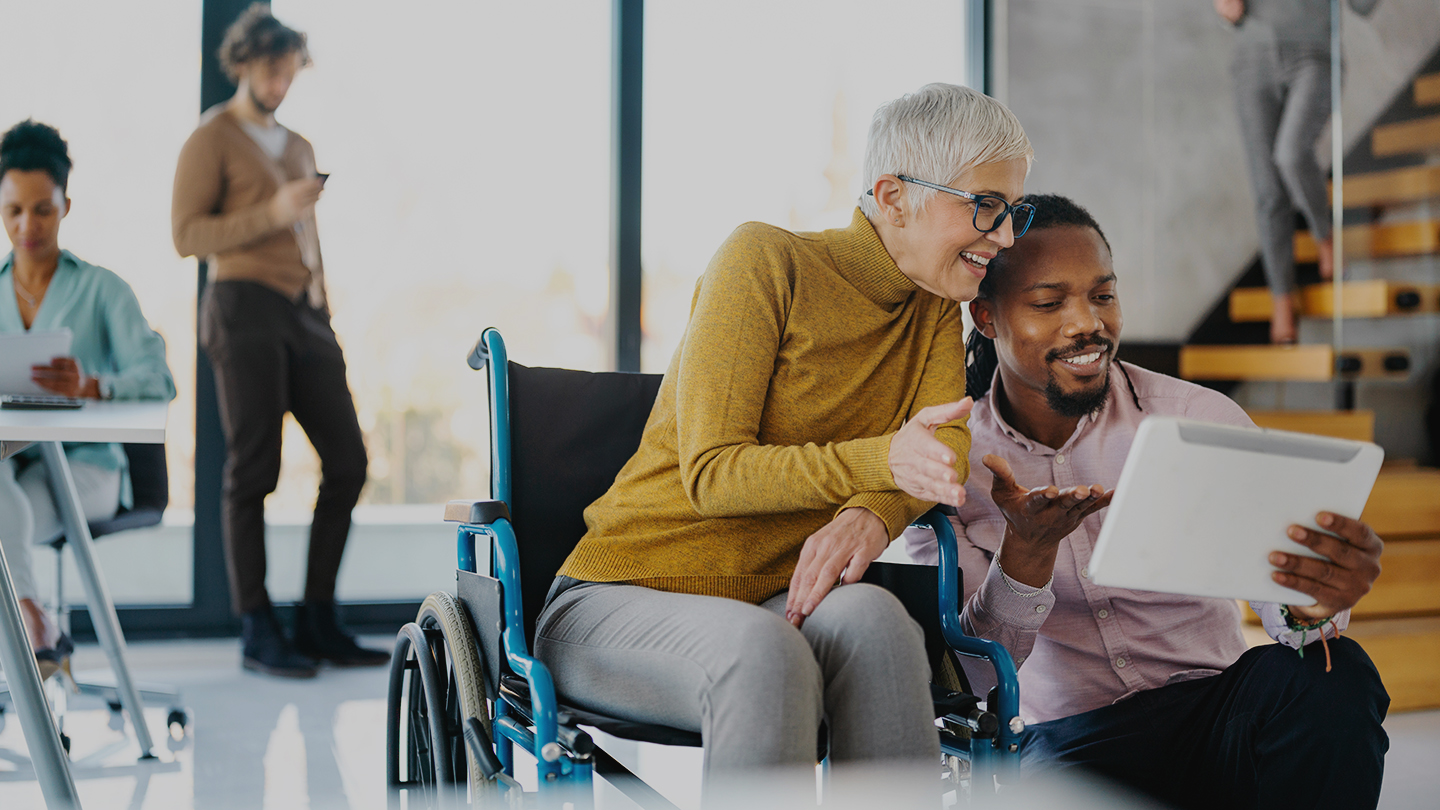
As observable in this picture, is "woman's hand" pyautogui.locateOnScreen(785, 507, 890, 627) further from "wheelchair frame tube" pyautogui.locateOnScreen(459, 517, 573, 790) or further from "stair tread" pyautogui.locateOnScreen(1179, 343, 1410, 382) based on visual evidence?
"stair tread" pyautogui.locateOnScreen(1179, 343, 1410, 382)

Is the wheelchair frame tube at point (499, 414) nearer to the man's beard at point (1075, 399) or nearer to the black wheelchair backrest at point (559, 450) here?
the black wheelchair backrest at point (559, 450)

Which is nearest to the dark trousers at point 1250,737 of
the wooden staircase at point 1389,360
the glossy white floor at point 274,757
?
the glossy white floor at point 274,757

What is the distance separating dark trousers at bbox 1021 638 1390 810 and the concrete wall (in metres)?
2.96

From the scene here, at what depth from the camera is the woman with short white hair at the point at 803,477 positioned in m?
1.13

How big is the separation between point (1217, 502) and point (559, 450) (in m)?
0.90

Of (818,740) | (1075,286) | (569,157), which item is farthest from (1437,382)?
(818,740)

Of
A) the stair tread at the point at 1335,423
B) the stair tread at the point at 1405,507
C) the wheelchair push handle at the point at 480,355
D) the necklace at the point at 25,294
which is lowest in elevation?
the stair tread at the point at 1405,507

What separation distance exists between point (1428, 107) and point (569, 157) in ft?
9.49

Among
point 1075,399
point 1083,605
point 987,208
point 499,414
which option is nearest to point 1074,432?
point 1075,399

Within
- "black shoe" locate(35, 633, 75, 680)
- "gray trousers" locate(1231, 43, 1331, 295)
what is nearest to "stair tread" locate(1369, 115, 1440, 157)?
"gray trousers" locate(1231, 43, 1331, 295)

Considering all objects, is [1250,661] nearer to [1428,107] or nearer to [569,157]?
[569,157]

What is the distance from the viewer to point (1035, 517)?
1.33 metres

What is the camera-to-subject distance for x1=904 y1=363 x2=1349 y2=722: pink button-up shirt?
57.1 inches

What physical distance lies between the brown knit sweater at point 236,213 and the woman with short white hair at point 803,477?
2140 millimetres
